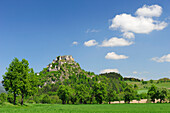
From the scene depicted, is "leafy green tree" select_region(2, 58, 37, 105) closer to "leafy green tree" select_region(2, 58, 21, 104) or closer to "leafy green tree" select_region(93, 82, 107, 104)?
"leafy green tree" select_region(2, 58, 21, 104)

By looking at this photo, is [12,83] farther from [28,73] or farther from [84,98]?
[84,98]

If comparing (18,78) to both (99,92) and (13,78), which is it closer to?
(13,78)

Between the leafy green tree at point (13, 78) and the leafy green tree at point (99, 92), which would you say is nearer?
the leafy green tree at point (13, 78)

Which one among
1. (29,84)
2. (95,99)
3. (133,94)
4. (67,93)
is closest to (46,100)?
(67,93)

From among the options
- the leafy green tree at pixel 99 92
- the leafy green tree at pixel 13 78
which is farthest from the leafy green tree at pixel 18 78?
the leafy green tree at pixel 99 92

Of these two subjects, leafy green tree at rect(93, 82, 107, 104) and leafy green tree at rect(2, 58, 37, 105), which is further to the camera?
leafy green tree at rect(93, 82, 107, 104)

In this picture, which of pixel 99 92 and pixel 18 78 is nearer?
pixel 18 78

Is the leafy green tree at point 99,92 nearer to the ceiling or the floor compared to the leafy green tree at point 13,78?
nearer to the floor

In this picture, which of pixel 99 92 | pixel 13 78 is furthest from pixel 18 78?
pixel 99 92

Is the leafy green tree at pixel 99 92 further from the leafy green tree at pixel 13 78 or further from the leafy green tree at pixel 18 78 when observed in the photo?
the leafy green tree at pixel 13 78

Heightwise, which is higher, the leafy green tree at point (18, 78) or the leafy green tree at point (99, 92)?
the leafy green tree at point (18, 78)

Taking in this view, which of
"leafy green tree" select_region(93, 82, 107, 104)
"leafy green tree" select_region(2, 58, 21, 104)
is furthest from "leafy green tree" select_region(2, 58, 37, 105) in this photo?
"leafy green tree" select_region(93, 82, 107, 104)

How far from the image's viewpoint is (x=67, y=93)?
108 m

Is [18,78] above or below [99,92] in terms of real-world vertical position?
above
